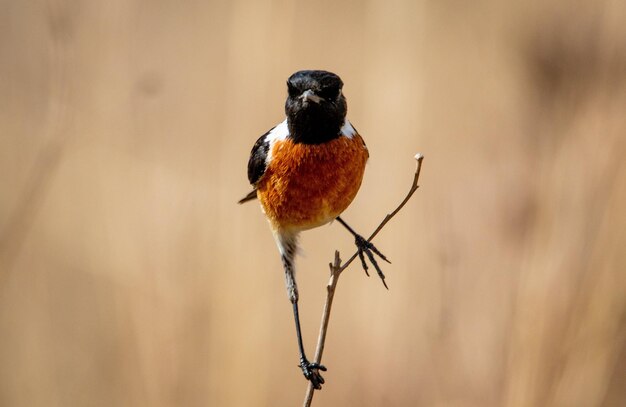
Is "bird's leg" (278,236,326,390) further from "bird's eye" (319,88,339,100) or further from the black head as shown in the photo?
"bird's eye" (319,88,339,100)

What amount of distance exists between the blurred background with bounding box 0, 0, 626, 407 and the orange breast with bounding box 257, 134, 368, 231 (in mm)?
457

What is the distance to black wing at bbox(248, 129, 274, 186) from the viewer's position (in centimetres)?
310

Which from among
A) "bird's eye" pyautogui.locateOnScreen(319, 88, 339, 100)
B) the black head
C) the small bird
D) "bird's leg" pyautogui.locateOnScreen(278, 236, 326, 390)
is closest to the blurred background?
"bird's leg" pyautogui.locateOnScreen(278, 236, 326, 390)

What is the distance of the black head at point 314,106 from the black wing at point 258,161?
0.15 metres

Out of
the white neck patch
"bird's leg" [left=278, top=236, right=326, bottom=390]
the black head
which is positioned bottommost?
"bird's leg" [left=278, top=236, right=326, bottom=390]

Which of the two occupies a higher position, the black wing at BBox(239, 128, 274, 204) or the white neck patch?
the white neck patch

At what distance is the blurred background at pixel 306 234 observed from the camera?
2904 millimetres

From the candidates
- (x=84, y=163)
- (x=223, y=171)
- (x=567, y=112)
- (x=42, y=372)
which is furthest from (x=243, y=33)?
(x=42, y=372)

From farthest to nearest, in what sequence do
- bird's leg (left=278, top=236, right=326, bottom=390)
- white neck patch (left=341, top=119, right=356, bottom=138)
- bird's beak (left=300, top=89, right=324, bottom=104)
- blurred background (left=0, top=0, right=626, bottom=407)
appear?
bird's leg (left=278, top=236, right=326, bottom=390)
white neck patch (left=341, top=119, right=356, bottom=138)
blurred background (left=0, top=0, right=626, bottom=407)
bird's beak (left=300, top=89, right=324, bottom=104)

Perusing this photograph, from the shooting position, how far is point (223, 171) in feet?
13.4

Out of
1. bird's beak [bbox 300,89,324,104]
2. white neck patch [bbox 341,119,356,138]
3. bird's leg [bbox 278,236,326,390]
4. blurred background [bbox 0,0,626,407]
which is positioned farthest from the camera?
bird's leg [bbox 278,236,326,390]

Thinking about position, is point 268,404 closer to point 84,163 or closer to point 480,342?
point 480,342

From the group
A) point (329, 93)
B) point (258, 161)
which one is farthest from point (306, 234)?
point (329, 93)

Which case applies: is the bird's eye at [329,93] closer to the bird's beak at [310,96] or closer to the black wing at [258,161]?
the bird's beak at [310,96]
